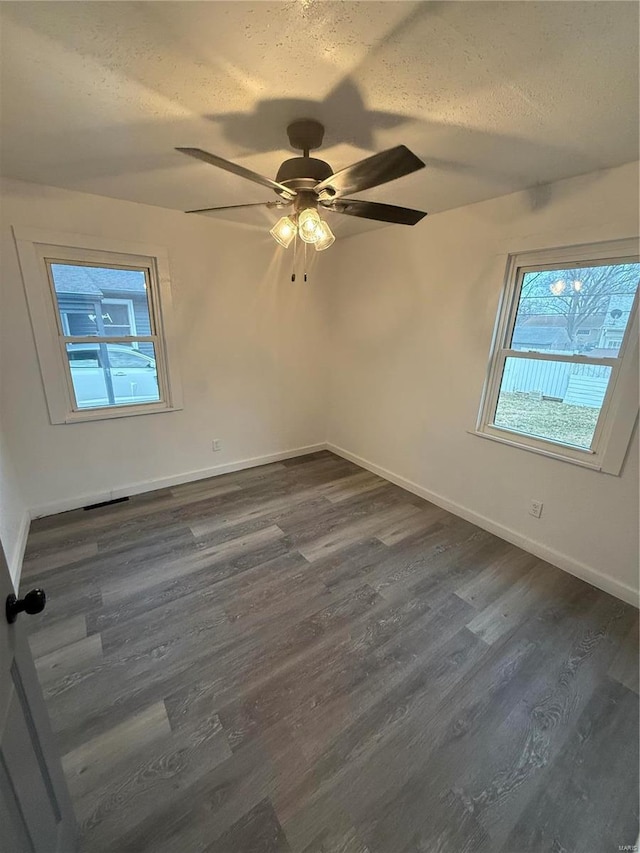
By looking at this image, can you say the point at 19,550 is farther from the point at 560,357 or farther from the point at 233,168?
the point at 560,357

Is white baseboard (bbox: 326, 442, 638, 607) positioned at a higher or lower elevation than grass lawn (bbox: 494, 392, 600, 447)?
lower

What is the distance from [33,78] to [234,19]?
0.86m

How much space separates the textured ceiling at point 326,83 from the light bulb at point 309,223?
41cm

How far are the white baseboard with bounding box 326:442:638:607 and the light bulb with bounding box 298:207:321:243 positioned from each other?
7.87 ft

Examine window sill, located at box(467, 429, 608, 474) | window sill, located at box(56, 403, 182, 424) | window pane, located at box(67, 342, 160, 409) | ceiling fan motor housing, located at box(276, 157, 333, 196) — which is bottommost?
window sill, located at box(467, 429, 608, 474)

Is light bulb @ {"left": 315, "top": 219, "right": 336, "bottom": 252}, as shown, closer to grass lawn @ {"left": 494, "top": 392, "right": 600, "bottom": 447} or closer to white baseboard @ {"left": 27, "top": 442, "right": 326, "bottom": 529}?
grass lawn @ {"left": 494, "top": 392, "right": 600, "bottom": 447}

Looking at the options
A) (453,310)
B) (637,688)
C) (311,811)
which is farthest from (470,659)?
(453,310)

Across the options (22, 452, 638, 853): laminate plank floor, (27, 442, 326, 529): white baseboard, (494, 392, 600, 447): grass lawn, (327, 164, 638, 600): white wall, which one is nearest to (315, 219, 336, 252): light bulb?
(327, 164, 638, 600): white wall

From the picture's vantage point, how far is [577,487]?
2213mm

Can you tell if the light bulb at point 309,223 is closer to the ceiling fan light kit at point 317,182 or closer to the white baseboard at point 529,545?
the ceiling fan light kit at point 317,182

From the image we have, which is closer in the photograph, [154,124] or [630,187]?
[154,124]

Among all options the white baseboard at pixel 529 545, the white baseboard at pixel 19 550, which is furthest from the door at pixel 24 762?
the white baseboard at pixel 529 545

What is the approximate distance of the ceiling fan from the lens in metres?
1.25

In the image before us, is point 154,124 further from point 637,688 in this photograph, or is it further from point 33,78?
point 637,688
